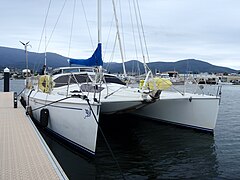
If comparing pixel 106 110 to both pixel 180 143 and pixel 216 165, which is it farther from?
pixel 216 165

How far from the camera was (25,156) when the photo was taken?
5.68m

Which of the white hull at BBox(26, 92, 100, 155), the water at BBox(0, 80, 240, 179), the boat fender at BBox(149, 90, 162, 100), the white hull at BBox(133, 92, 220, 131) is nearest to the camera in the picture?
the water at BBox(0, 80, 240, 179)

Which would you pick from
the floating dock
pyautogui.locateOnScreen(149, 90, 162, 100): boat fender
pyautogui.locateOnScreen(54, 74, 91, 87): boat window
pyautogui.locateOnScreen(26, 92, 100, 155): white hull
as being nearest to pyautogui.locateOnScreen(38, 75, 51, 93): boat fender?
pyautogui.locateOnScreen(54, 74, 91, 87): boat window

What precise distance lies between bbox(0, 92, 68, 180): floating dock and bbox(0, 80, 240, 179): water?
2.79 ft

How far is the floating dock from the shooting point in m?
4.78

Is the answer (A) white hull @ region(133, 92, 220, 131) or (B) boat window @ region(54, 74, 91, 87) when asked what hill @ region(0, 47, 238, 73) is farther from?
(B) boat window @ region(54, 74, 91, 87)

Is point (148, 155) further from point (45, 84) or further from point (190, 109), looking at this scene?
point (45, 84)

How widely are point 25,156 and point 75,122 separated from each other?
190 centimetres

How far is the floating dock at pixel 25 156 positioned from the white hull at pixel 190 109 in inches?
165

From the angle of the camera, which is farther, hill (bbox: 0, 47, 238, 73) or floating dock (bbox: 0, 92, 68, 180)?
hill (bbox: 0, 47, 238, 73)

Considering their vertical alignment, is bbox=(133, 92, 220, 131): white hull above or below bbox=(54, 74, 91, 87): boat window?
below

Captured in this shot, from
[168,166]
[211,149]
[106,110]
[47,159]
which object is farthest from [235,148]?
[47,159]

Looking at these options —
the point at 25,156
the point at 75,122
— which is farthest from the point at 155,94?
the point at 25,156

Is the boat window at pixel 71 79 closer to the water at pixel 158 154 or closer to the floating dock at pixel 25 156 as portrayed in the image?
the water at pixel 158 154
